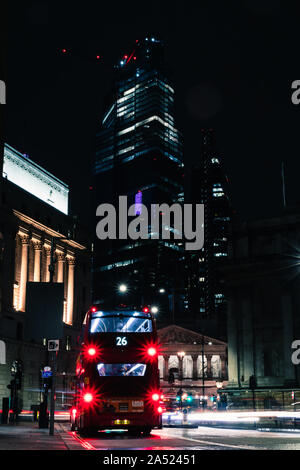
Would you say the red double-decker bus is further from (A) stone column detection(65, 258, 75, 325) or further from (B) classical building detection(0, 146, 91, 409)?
(A) stone column detection(65, 258, 75, 325)

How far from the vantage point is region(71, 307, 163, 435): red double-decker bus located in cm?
2055

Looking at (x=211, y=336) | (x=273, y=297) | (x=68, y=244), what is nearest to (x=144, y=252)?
(x=211, y=336)

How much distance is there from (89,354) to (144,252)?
17560 cm

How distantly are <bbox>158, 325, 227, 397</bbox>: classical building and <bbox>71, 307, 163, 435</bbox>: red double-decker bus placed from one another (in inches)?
4005

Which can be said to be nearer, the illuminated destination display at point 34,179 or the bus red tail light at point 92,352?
the bus red tail light at point 92,352

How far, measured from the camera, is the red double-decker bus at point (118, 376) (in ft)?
67.4

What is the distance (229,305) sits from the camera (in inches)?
3209

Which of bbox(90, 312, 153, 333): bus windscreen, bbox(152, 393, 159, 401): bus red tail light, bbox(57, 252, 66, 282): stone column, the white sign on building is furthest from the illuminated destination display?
bbox(152, 393, 159, 401): bus red tail light

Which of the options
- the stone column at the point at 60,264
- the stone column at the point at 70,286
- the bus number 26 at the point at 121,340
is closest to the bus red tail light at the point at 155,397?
the bus number 26 at the point at 121,340

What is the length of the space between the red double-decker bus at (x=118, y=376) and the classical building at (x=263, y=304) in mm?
55235

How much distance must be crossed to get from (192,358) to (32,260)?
50.8 m

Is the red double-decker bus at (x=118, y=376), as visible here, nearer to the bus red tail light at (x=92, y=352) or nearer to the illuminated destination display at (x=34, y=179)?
the bus red tail light at (x=92, y=352)

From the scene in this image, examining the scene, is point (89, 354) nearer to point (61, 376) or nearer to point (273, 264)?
point (273, 264)
